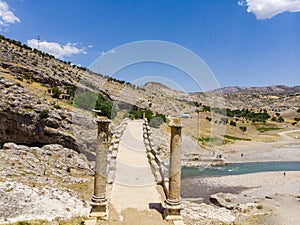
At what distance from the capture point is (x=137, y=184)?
511 inches

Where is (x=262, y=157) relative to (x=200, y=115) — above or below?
below

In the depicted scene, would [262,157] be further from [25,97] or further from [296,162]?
[25,97]

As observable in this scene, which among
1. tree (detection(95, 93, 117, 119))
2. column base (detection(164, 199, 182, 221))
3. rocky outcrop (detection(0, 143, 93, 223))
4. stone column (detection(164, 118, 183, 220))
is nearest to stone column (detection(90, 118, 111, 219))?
column base (detection(164, 199, 182, 221))

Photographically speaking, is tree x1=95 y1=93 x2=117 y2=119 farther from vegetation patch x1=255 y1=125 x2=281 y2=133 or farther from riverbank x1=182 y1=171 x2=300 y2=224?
vegetation patch x1=255 y1=125 x2=281 y2=133

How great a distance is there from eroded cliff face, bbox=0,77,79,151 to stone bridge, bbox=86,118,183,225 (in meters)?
11.8

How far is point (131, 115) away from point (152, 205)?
Result: 3692cm

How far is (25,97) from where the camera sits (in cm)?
2848

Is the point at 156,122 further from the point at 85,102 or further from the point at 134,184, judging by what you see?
the point at 134,184

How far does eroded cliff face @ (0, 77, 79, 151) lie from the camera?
26844 mm

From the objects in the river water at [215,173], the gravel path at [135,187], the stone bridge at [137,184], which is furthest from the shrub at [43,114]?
the river water at [215,173]

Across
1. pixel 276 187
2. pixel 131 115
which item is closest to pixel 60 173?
pixel 276 187

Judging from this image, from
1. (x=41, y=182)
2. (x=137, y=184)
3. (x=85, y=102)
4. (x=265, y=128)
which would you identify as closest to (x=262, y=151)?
(x=265, y=128)

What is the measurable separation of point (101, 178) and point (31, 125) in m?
19.6

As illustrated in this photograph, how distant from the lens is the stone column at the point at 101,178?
9727 mm
